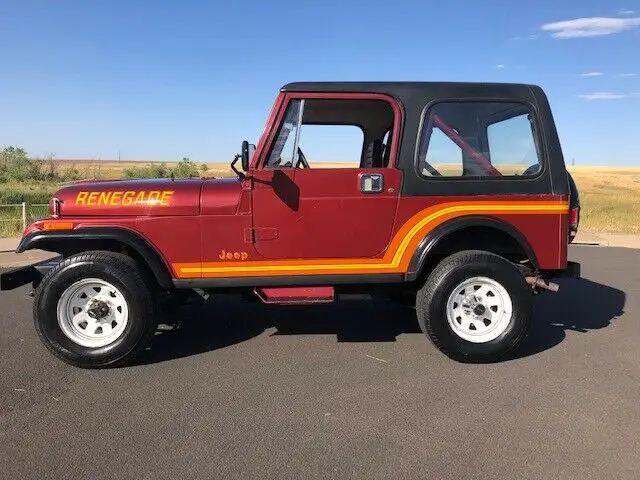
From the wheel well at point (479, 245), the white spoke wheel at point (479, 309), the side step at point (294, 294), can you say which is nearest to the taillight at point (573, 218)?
the wheel well at point (479, 245)

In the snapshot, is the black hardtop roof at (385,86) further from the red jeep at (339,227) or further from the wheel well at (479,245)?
the wheel well at (479,245)

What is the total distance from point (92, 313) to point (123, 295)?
31 cm

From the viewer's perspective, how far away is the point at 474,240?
4852 millimetres

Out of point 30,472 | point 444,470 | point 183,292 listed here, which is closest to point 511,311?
point 444,470

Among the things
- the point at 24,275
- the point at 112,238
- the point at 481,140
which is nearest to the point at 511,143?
the point at 481,140

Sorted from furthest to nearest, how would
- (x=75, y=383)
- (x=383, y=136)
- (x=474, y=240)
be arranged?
(x=383, y=136)
(x=474, y=240)
(x=75, y=383)

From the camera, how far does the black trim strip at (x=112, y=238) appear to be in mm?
4410

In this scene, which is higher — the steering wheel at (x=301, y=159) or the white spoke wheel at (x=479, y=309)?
the steering wheel at (x=301, y=159)

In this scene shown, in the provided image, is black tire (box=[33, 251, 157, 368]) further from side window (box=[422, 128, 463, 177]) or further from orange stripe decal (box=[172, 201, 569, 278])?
side window (box=[422, 128, 463, 177])

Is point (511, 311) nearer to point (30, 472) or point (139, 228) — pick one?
point (139, 228)

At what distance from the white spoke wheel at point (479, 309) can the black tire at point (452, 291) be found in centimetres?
5

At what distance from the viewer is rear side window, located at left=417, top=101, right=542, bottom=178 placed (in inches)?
183

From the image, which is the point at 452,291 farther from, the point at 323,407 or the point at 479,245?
the point at 323,407

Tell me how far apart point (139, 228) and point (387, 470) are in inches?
109
